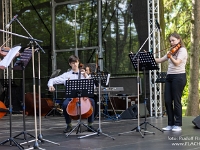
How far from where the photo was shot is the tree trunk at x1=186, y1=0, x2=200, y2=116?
1351 cm

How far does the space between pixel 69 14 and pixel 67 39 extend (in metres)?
0.85

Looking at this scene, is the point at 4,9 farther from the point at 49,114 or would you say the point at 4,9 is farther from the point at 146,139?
the point at 146,139

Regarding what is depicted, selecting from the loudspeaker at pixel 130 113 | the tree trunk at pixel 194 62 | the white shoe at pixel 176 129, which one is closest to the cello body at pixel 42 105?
the loudspeaker at pixel 130 113

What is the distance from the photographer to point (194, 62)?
13.9m

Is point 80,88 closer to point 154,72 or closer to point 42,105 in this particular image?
point 154,72

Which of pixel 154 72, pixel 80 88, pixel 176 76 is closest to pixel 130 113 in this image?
pixel 154 72

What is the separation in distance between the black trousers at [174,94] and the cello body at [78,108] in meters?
1.46

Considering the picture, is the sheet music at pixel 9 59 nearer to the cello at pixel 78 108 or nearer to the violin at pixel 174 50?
the cello at pixel 78 108

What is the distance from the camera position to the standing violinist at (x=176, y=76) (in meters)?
7.03

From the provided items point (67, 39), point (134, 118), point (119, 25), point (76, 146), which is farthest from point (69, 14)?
point (76, 146)

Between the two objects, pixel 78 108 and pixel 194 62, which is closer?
pixel 78 108

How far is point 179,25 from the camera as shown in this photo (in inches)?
711

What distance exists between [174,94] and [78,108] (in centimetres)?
176

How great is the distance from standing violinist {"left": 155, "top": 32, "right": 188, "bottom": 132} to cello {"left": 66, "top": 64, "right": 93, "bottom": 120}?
1.47 metres
